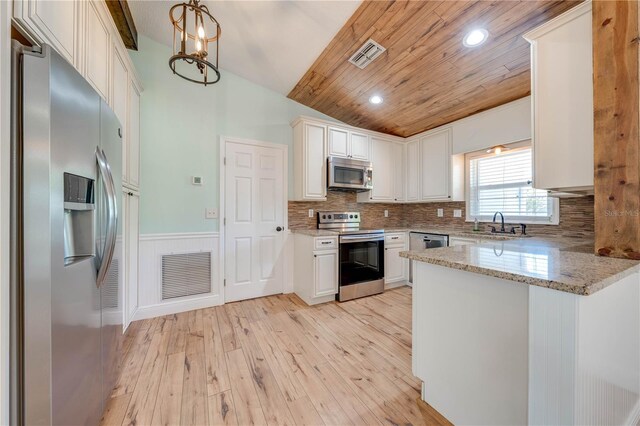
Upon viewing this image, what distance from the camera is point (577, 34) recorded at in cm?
135

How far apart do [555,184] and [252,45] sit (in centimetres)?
296

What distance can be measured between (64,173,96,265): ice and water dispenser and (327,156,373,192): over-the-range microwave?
2554 millimetres

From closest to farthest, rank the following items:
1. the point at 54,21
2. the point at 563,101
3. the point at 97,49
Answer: the point at 54,21
the point at 563,101
the point at 97,49

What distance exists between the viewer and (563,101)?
4.59 ft

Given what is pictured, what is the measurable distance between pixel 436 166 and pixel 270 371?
3319 millimetres

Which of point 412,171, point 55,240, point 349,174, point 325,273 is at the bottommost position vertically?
point 325,273

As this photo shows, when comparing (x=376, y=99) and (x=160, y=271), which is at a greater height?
(x=376, y=99)

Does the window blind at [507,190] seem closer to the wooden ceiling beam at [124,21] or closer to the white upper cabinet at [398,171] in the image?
the white upper cabinet at [398,171]

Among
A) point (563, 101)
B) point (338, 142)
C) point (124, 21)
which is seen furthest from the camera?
point (338, 142)

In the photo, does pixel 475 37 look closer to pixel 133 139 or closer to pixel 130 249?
pixel 133 139

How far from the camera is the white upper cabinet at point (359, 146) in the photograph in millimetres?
3535

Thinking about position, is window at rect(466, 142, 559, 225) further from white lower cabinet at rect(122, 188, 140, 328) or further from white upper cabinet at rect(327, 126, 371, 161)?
white lower cabinet at rect(122, 188, 140, 328)

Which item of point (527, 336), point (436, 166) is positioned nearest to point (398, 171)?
point (436, 166)

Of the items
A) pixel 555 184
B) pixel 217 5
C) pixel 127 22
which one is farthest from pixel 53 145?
pixel 555 184
